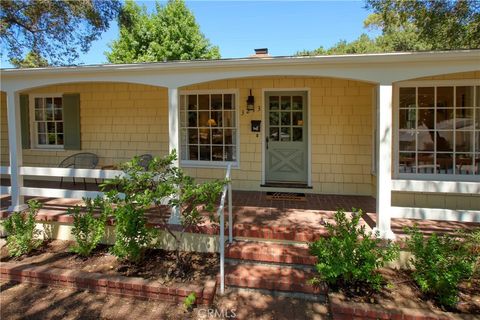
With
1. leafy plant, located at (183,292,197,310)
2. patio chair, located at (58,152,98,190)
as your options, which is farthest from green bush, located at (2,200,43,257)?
patio chair, located at (58,152,98,190)

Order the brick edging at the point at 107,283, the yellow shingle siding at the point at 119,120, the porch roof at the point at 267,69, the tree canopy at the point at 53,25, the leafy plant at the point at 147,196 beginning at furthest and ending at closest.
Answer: the tree canopy at the point at 53,25 → the yellow shingle siding at the point at 119,120 → the porch roof at the point at 267,69 → the leafy plant at the point at 147,196 → the brick edging at the point at 107,283

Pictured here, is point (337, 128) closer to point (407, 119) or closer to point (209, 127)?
point (407, 119)

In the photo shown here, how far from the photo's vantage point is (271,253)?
4.02 metres

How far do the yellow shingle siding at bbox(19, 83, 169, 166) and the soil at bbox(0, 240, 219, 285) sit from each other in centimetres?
293

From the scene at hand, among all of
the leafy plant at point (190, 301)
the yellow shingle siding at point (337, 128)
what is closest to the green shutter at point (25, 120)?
the yellow shingle siding at point (337, 128)

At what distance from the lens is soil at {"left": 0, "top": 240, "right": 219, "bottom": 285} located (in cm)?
391

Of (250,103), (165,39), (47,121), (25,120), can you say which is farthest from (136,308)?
(165,39)

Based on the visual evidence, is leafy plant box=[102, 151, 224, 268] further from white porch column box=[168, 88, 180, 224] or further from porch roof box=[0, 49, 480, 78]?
porch roof box=[0, 49, 480, 78]

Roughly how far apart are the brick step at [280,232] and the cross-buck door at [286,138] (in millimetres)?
2412

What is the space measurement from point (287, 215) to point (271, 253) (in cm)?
111

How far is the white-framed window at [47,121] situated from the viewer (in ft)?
25.4

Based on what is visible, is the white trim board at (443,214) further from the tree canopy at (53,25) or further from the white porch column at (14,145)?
the tree canopy at (53,25)

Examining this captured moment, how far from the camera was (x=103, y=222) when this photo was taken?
14.4 ft

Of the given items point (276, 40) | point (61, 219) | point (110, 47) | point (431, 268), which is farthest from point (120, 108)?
point (110, 47)
